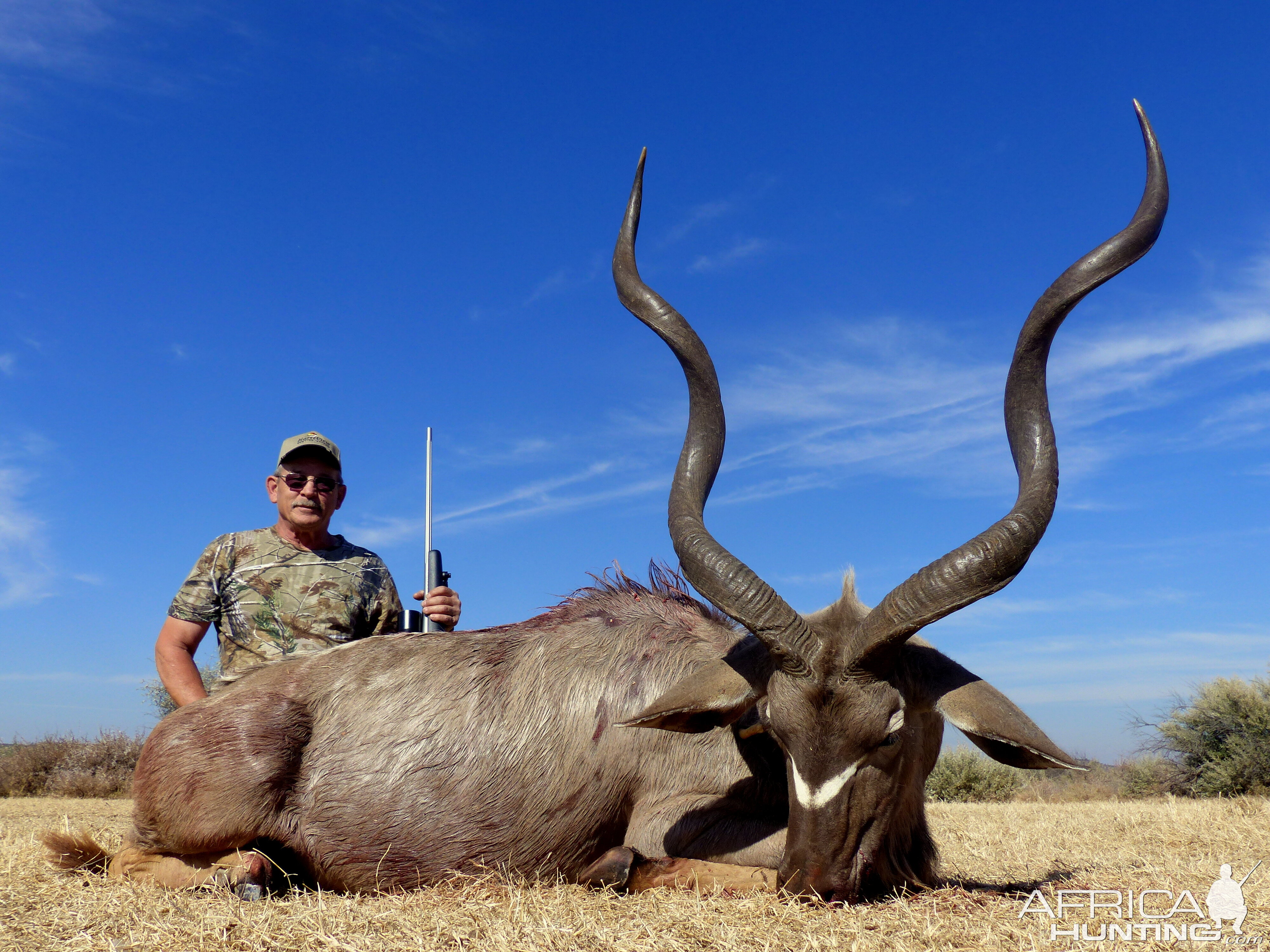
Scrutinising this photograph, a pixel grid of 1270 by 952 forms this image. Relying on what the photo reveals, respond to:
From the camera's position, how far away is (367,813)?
509 centimetres

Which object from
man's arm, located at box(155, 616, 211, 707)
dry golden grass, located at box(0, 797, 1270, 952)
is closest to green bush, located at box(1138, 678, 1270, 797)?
dry golden grass, located at box(0, 797, 1270, 952)

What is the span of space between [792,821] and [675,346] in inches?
101

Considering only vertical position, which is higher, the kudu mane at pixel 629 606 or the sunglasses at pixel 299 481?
the sunglasses at pixel 299 481

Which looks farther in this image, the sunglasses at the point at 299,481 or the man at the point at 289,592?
the sunglasses at the point at 299,481

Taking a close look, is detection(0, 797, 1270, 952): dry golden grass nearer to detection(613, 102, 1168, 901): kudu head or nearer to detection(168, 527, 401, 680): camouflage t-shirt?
detection(613, 102, 1168, 901): kudu head

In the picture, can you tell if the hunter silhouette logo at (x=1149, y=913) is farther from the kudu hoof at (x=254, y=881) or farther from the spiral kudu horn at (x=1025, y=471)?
the kudu hoof at (x=254, y=881)

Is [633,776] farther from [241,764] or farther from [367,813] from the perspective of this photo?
[241,764]

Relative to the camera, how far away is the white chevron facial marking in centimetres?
411

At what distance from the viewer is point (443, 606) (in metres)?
6.93

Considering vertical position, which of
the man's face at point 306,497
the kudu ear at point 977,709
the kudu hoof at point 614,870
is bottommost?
the kudu hoof at point 614,870

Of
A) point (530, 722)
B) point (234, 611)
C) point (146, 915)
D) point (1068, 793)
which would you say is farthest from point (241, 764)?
point (1068, 793)

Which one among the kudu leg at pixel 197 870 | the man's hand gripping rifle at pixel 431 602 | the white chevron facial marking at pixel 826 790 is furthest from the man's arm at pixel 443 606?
the white chevron facial marking at pixel 826 790

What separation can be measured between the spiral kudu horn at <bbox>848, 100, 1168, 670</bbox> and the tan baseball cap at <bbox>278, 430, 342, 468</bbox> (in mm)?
4588

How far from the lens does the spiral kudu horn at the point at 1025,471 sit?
4199mm
